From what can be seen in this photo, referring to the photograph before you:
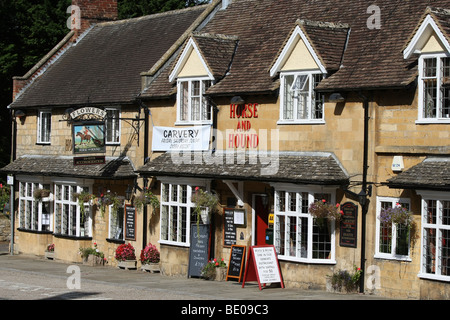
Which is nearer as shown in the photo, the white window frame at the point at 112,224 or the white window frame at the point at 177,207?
the white window frame at the point at 177,207

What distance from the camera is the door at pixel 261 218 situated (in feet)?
83.3

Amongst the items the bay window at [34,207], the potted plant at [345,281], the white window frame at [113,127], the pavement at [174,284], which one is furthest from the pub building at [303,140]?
the bay window at [34,207]

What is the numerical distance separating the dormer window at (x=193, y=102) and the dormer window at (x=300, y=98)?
314 centimetres

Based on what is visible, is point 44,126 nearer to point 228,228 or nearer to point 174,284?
point 228,228

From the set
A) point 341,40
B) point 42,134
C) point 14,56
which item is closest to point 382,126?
point 341,40

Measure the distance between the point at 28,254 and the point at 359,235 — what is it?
652 inches

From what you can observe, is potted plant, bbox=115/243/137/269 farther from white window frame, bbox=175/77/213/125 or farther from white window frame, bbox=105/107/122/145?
white window frame, bbox=175/77/213/125

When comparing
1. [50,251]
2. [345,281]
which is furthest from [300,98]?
[50,251]

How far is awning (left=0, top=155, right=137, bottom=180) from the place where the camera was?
29777mm

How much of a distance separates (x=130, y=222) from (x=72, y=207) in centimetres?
346

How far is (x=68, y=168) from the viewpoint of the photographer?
32125mm

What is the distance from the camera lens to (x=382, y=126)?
72.4ft

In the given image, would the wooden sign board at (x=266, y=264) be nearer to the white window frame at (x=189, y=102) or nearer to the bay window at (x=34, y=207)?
the white window frame at (x=189, y=102)

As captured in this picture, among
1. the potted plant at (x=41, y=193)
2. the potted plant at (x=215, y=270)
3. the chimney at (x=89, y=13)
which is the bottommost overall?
the potted plant at (x=215, y=270)
